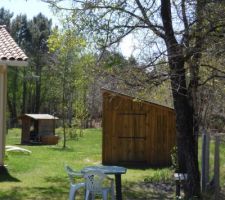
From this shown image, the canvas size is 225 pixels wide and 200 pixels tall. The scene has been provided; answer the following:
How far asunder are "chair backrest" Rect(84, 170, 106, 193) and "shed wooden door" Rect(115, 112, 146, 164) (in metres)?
10.3

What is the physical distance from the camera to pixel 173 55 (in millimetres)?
7781

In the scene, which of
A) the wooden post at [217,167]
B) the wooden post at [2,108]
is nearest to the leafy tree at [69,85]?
the wooden post at [2,108]

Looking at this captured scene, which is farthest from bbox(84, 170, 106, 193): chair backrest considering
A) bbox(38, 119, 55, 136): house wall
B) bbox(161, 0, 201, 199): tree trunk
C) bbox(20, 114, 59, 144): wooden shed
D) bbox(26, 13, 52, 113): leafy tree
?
bbox(26, 13, 52, 113): leafy tree

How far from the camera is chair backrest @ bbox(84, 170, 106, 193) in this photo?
905cm

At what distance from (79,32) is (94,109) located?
3188cm

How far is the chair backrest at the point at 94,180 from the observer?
905cm

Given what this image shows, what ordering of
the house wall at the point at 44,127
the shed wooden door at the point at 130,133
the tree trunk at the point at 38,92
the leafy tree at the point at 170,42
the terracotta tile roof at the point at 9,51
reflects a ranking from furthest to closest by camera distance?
1. the tree trunk at the point at 38,92
2. the house wall at the point at 44,127
3. the shed wooden door at the point at 130,133
4. the terracotta tile roof at the point at 9,51
5. the leafy tree at the point at 170,42

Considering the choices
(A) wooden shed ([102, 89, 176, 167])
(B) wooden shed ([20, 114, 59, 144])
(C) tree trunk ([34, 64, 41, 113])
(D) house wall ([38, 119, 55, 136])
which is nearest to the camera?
(A) wooden shed ([102, 89, 176, 167])

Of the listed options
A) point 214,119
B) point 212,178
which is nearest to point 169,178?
point 214,119

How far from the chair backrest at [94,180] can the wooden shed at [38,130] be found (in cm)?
2175

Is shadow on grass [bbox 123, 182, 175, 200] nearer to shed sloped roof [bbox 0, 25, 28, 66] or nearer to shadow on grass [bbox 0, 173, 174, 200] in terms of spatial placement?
shadow on grass [bbox 0, 173, 174, 200]

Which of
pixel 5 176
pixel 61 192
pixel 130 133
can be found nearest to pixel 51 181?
pixel 5 176

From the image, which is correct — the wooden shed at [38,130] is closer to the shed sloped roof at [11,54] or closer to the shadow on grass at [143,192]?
the shed sloped roof at [11,54]

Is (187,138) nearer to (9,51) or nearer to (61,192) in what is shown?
(61,192)
